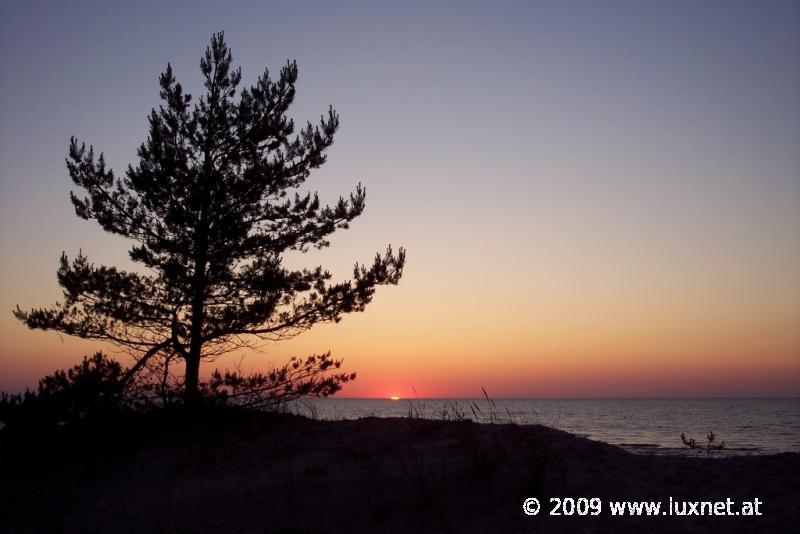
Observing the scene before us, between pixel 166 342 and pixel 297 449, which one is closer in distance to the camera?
pixel 297 449

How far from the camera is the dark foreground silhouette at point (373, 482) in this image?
5914 mm

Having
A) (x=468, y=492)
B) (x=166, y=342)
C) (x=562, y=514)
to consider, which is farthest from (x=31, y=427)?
(x=562, y=514)

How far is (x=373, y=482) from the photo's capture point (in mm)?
6867

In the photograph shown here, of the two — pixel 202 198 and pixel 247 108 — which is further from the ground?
pixel 247 108

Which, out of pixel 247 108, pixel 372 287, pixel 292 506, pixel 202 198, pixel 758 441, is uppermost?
pixel 247 108

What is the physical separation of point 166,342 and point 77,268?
2.38m

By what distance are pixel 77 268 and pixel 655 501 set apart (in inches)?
452

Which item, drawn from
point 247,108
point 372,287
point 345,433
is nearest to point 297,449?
point 345,433

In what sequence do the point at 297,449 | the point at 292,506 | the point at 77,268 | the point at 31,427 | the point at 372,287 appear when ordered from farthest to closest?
the point at 372,287
the point at 77,268
the point at 31,427
the point at 297,449
the point at 292,506

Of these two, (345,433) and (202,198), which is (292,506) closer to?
(345,433)

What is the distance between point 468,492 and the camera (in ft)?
20.6

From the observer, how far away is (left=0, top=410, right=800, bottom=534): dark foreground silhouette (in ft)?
19.4

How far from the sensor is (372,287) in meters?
13.1

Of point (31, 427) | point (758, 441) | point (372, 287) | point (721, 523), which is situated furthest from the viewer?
point (758, 441)
